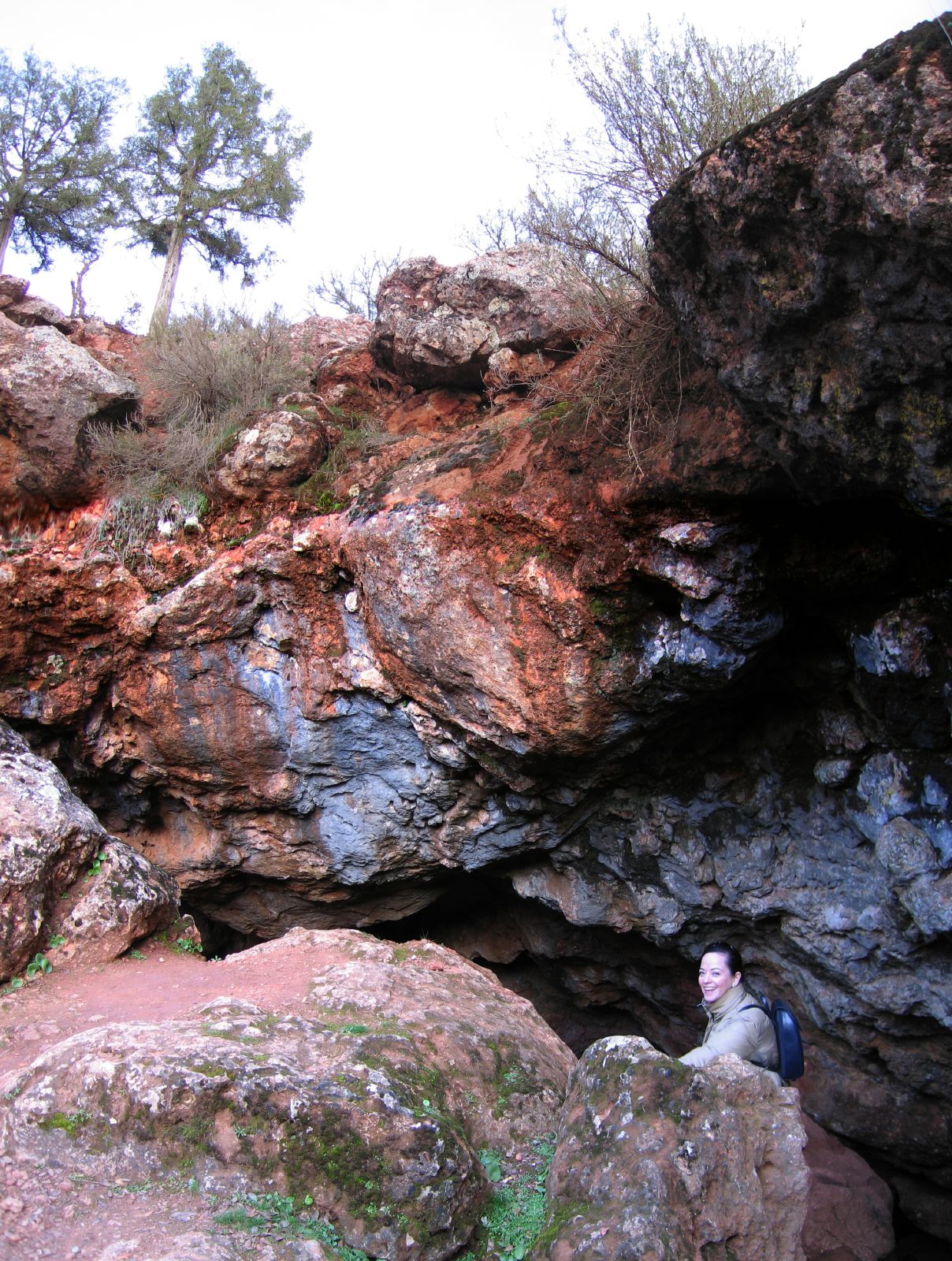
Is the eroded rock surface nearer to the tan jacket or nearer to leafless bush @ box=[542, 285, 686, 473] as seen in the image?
leafless bush @ box=[542, 285, 686, 473]

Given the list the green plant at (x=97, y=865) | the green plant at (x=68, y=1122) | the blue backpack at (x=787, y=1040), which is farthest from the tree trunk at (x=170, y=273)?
the blue backpack at (x=787, y=1040)

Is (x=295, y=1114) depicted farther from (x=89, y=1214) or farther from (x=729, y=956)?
(x=729, y=956)

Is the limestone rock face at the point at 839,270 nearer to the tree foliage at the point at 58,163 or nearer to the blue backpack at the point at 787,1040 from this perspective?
the blue backpack at the point at 787,1040

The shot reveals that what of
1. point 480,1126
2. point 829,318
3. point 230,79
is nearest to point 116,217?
point 230,79

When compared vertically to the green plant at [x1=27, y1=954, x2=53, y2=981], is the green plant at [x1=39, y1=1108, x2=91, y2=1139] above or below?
below

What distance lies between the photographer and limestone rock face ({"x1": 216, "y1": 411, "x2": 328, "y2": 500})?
24.2 ft

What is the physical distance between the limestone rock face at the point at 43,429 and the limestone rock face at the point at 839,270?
5.60m

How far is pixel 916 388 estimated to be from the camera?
3.81 meters

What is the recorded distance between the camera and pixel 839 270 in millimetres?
3721

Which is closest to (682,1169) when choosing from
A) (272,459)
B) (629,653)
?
(629,653)

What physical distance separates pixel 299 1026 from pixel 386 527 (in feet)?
10.9

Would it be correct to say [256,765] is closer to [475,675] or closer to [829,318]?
[475,675]

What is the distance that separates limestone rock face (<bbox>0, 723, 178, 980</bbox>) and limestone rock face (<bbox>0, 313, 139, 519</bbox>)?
2643 millimetres

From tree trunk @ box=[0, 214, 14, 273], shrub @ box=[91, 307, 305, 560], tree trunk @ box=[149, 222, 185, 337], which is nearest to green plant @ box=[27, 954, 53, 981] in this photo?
shrub @ box=[91, 307, 305, 560]
